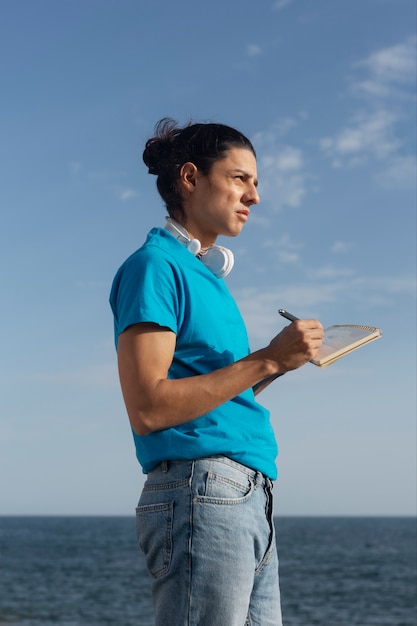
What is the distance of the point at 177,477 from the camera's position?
2.25 metres

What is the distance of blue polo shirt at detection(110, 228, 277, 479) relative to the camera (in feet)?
7.49

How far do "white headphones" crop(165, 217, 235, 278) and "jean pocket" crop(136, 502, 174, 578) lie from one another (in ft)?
2.48

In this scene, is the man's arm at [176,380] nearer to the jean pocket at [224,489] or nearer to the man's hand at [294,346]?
the man's hand at [294,346]

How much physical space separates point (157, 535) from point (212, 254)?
87cm

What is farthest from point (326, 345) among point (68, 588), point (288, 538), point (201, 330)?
point (288, 538)

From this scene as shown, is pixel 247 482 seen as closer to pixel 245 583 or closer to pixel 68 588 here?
pixel 245 583

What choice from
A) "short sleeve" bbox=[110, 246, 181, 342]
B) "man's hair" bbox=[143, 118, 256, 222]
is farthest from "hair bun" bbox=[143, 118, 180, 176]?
"short sleeve" bbox=[110, 246, 181, 342]

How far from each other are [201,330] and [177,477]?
0.42 metres

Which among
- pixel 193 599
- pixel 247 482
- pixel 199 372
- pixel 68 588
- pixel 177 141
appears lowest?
pixel 68 588

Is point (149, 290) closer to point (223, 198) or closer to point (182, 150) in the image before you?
point (223, 198)

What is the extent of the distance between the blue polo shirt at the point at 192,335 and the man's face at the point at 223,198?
0.14 m

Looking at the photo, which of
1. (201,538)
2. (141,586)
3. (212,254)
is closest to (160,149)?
(212,254)

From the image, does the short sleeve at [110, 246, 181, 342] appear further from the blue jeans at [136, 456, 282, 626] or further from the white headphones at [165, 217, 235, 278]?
the blue jeans at [136, 456, 282, 626]

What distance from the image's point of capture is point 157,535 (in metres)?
2.25
